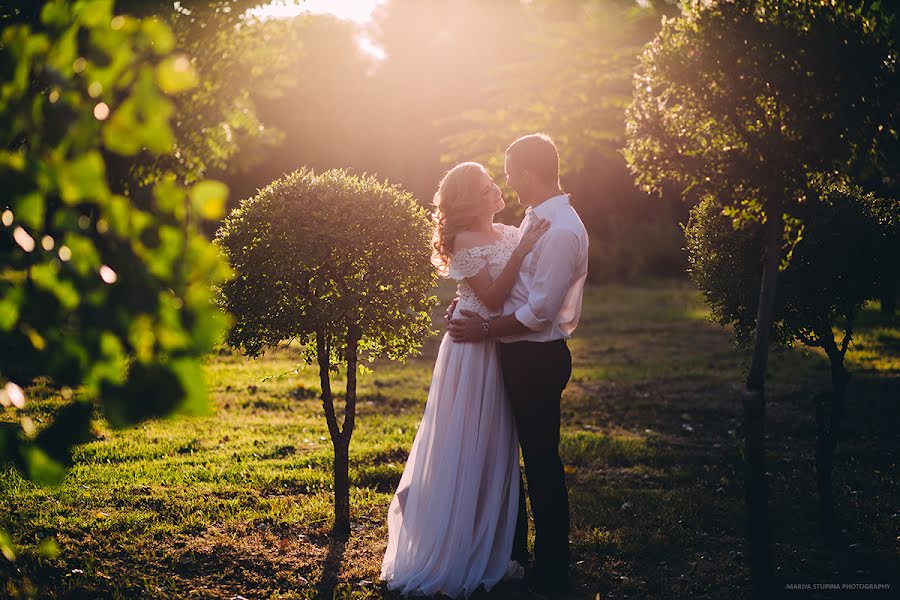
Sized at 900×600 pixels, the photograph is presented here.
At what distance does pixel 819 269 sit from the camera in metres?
6.52

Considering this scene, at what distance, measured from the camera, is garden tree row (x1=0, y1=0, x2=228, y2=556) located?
1949 millimetres

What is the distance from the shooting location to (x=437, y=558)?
517 cm

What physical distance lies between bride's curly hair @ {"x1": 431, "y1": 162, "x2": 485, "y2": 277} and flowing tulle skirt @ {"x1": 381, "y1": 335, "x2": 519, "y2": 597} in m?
0.81

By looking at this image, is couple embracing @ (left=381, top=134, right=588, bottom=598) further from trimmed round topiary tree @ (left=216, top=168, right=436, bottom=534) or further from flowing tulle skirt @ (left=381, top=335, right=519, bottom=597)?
trimmed round topiary tree @ (left=216, top=168, right=436, bottom=534)

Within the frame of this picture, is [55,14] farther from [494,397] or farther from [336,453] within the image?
[336,453]

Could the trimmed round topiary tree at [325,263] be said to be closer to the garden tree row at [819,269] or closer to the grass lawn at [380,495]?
the grass lawn at [380,495]

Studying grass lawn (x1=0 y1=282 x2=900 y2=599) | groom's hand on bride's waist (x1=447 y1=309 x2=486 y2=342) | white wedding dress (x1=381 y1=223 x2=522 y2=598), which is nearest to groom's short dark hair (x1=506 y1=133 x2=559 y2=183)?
white wedding dress (x1=381 y1=223 x2=522 y2=598)

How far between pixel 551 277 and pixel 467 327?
755 millimetres

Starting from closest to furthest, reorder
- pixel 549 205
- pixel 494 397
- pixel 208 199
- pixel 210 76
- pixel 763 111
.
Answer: pixel 208 199, pixel 763 111, pixel 549 205, pixel 494 397, pixel 210 76

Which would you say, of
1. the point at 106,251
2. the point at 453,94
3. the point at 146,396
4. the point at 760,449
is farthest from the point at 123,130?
the point at 453,94

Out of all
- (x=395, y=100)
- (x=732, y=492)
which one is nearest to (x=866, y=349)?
(x=732, y=492)

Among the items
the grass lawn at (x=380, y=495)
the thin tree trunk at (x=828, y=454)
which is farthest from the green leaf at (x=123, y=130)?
the thin tree trunk at (x=828, y=454)

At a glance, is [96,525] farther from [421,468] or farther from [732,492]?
[732,492]

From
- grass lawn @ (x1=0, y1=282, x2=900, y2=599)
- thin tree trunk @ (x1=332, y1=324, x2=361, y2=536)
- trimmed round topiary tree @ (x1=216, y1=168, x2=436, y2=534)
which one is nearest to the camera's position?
grass lawn @ (x1=0, y1=282, x2=900, y2=599)
